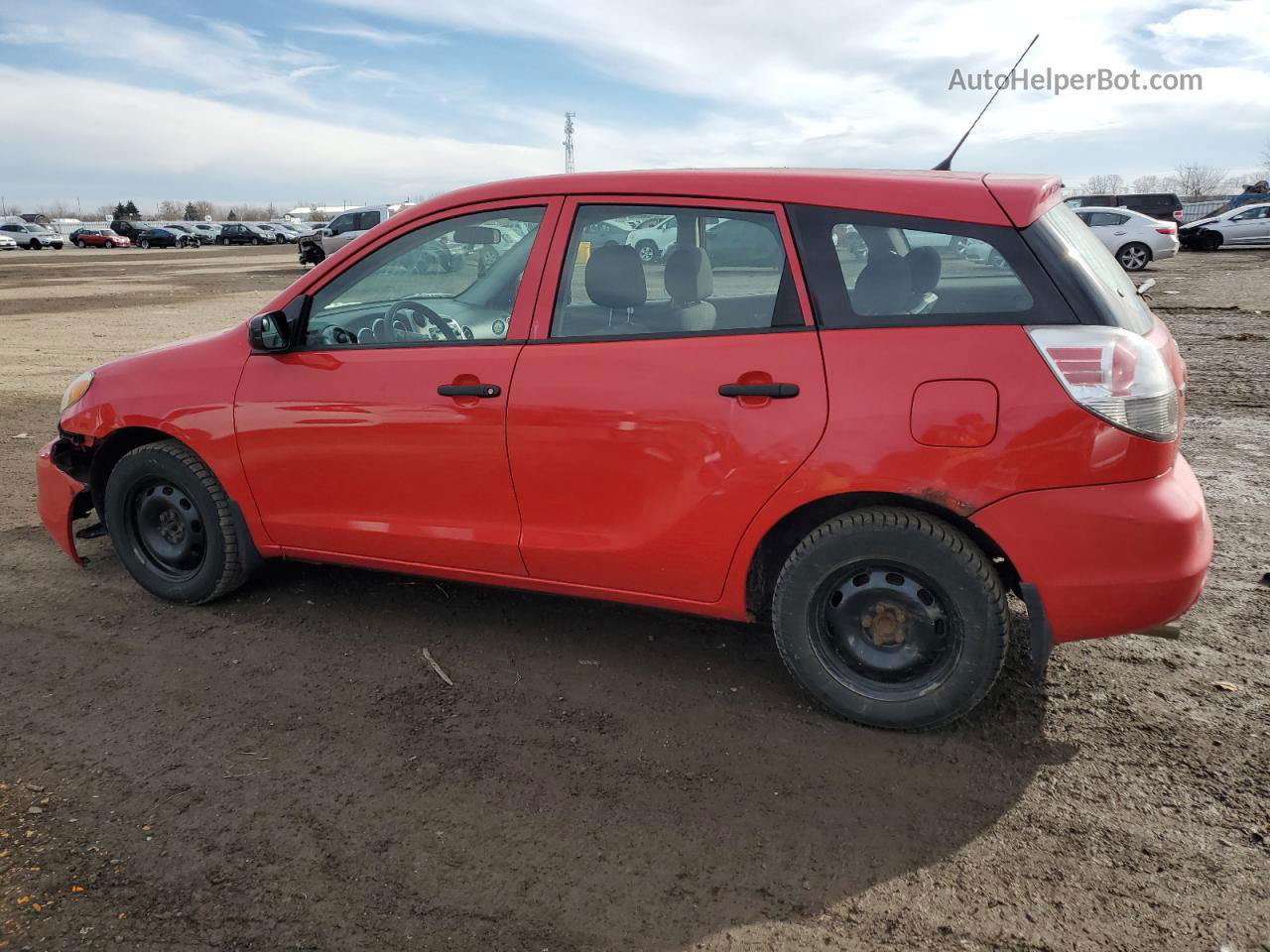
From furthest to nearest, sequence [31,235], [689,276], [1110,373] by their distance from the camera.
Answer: [31,235]
[689,276]
[1110,373]

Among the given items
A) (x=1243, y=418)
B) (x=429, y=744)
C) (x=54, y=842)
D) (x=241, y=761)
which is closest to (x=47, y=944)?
(x=54, y=842)

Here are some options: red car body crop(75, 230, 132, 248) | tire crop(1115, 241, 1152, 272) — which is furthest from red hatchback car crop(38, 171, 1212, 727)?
red car body crop(75, 230, 132, 248)

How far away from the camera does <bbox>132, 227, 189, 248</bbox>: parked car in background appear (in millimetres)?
64312

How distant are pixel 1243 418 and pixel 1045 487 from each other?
607 centimetres

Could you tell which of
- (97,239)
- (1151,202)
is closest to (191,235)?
(97,239)

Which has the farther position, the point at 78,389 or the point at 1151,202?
the point at 1151,202

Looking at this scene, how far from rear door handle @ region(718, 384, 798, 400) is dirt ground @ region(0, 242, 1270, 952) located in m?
1.11

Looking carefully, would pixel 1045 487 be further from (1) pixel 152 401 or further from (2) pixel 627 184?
(1) pixel 152 401

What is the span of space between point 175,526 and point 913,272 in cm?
330

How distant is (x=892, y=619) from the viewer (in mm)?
3236

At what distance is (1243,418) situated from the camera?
7801mm

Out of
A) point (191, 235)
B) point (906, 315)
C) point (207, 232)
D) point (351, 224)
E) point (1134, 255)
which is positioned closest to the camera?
point (906, 315)

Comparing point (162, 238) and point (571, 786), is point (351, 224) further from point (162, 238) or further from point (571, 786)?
point (162, 238)

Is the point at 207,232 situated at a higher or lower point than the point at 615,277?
higher
